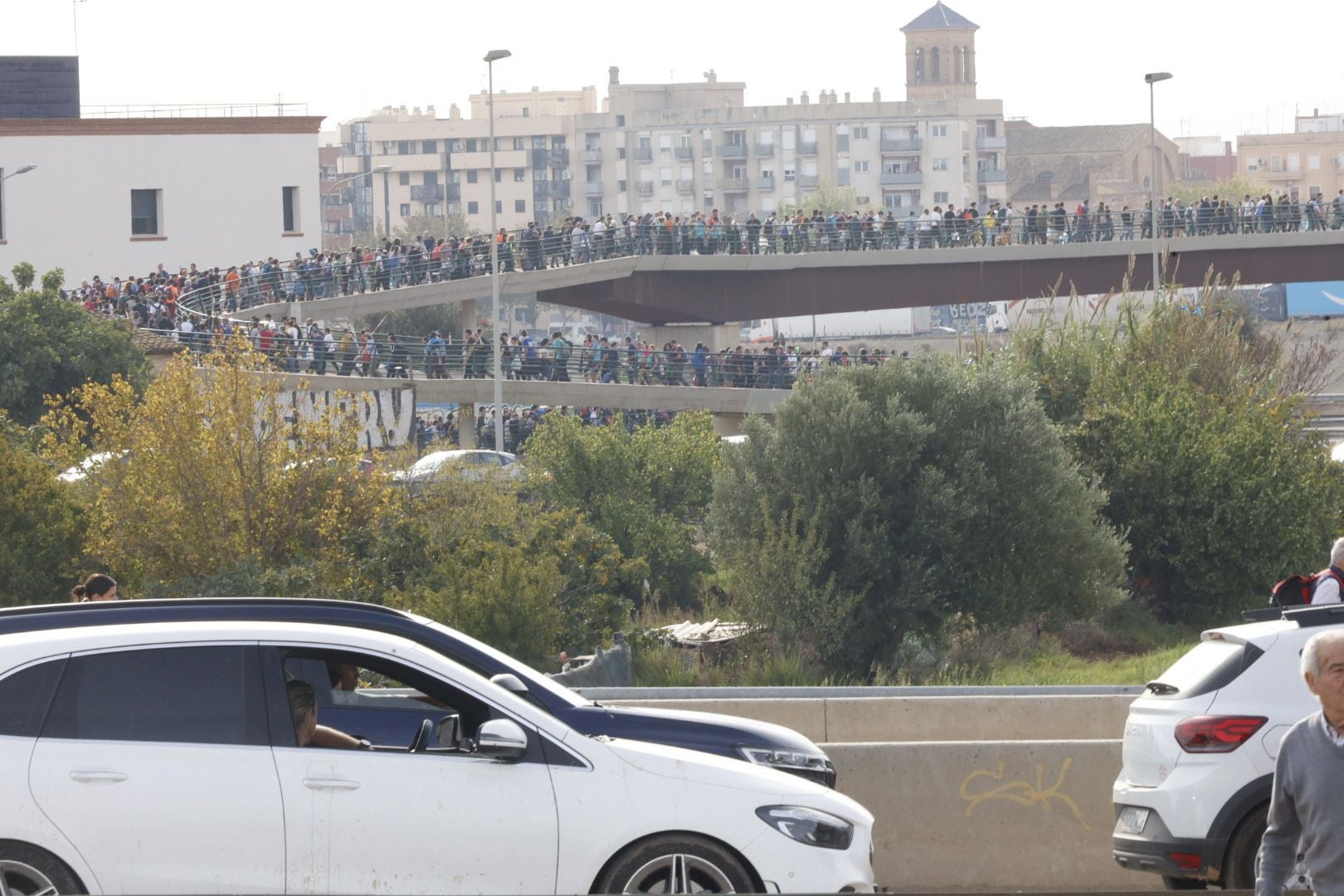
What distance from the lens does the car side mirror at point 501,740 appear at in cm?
655

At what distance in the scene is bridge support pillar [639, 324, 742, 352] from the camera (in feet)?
199

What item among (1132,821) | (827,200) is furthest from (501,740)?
(827,200)

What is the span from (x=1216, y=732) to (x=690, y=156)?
14975 centimetres

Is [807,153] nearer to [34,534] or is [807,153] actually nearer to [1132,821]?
[34,534]

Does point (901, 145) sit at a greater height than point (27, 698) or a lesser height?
greater

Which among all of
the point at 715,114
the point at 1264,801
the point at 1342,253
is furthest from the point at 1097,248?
the point at 715,114

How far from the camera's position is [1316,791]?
4906 mm

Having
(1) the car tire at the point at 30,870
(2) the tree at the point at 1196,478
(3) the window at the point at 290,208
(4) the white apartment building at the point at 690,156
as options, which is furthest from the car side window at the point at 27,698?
(4) the white apartment building at the point at 690,156

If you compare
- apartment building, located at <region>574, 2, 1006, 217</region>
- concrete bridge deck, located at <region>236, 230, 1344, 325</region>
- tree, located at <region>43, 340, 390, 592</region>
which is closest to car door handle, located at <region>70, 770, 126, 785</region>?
tree, located at <region>43, 340, 390, 592</region>

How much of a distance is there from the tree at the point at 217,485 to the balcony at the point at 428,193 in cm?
14788

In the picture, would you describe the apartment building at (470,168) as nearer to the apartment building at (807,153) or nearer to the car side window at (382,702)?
the apartment building at (807,153)

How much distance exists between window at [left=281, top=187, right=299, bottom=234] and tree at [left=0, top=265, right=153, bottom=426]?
33.8 m

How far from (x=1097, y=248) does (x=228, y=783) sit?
5492 centimetres

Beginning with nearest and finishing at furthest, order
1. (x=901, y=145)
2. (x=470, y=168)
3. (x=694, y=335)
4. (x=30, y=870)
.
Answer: (x=30, y=870) → (x=694, y=335) → (x=901, y=145) → (x=470, y=168)
